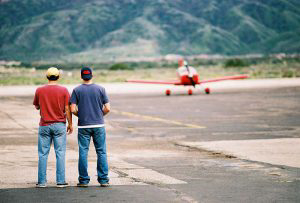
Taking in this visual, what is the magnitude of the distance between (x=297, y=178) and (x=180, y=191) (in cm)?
229

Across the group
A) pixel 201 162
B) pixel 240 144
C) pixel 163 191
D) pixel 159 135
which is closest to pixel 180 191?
pixel 163 191

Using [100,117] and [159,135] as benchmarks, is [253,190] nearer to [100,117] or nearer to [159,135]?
[100,117]

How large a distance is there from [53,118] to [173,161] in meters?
3.76

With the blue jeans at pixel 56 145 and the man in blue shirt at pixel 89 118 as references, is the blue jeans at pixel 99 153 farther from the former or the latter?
the blue jeans at pixel 56 145

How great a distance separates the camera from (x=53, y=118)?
1068 centimetres

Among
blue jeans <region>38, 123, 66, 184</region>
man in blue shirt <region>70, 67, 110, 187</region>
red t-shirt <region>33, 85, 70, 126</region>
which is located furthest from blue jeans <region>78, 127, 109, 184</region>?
red t-shirt <region>33, 85, 70, 126</region>

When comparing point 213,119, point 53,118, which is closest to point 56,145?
point 53,118

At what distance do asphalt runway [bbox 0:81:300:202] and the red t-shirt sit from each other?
1081 mm

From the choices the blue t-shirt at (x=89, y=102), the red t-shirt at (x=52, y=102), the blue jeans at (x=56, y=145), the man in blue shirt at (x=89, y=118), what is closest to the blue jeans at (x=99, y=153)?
the man in blue shirt at (x=89, y=118)

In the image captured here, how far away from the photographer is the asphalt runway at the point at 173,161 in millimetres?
9898

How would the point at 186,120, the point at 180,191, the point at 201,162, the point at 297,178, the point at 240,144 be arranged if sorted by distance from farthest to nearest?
the point at 186,120, the point at 240,144, the point at 201,162, the point at 297,178, the point at 180,191

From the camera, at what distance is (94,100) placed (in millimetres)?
10758

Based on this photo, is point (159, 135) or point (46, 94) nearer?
point (46, 94)

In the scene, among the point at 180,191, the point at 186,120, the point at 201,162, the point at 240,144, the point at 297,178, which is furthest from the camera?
the point at 186,120
